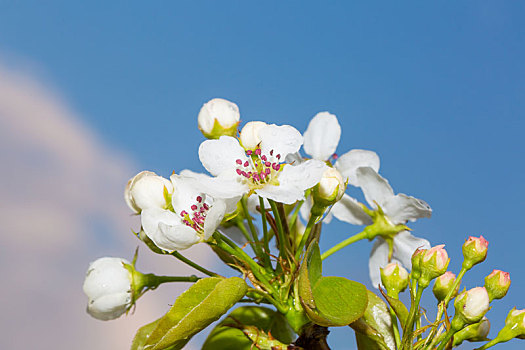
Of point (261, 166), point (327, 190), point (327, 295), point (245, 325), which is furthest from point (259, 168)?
point (245, 325)

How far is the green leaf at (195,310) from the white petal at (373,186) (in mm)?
434

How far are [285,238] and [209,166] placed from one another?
0.19 m

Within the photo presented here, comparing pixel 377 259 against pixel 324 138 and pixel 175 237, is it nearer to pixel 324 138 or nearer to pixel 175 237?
pixel 324 138

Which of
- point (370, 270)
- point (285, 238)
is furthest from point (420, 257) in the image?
point (370, 270)

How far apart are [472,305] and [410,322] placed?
94 millimetres

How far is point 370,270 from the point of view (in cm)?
124

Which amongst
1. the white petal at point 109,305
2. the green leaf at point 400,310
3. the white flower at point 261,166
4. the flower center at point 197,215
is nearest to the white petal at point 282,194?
the white flower at point 261,166

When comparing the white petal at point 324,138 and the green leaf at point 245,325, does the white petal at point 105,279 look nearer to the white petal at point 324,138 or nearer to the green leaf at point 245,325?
the green leaf at point 245,325

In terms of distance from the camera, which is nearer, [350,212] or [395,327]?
[395,327]

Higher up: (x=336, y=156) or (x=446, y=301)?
(x=336, y=156)

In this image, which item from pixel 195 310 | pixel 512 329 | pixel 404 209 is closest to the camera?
pixel 195 310

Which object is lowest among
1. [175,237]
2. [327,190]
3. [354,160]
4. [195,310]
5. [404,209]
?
[195,310]

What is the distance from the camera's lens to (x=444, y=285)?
0.93m

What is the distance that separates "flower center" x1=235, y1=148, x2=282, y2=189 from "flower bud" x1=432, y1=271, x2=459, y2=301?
1.03ft
